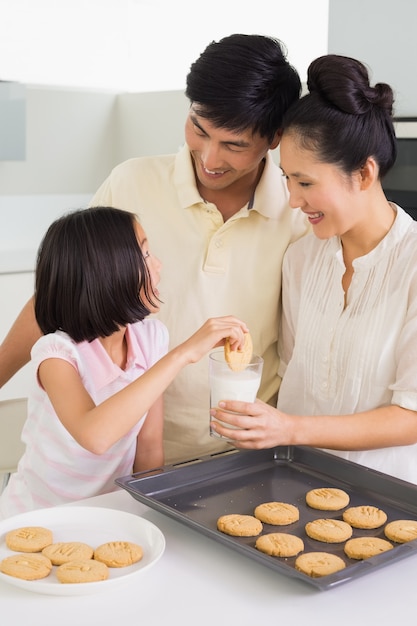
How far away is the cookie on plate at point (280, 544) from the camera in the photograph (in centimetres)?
139

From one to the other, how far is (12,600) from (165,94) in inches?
146

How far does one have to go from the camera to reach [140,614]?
124 cm

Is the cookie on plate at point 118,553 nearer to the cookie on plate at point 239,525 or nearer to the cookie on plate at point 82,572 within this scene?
the cookie on plate at point 82,572

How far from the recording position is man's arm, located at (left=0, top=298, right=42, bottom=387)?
2.18 meters

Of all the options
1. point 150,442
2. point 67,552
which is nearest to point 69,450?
point 150,442

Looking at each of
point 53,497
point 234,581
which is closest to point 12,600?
point 234,581

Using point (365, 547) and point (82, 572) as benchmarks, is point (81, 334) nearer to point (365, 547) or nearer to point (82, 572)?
point (82, 572)

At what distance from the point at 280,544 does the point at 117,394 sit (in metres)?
0.44

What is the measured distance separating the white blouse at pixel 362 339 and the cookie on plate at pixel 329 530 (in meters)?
0.44

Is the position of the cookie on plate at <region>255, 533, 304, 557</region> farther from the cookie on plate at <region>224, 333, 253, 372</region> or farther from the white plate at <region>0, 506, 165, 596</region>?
the cookie on plate at <region>224, 333, 253, 372</region>

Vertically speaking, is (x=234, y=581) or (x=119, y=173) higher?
(x=119, y=173)

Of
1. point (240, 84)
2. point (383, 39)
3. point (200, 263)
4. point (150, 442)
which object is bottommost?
point (150, 442)

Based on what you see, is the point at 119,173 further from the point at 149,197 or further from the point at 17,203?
the point at 17,203

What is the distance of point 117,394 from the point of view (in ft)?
5.49
